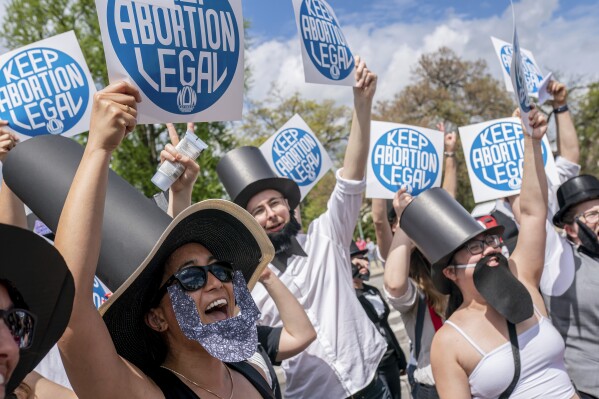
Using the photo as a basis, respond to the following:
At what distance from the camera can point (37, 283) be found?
1.24 m

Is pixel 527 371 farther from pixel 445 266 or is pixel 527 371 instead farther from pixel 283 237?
pixel 283 237

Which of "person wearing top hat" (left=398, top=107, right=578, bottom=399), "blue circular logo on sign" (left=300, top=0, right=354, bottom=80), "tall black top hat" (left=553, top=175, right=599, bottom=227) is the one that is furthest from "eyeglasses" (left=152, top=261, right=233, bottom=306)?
"tall black top hat" (left=553, top=175, right=599, bottom=227)

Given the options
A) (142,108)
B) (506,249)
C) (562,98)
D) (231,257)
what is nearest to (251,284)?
(231,257)

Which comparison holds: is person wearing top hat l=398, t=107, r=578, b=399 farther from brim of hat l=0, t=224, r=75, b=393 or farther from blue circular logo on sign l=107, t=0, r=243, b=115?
brim of hat l=0, t=224, r=75, b=393

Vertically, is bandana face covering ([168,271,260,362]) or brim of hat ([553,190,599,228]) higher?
bandana face covering ([168,271,260,362])

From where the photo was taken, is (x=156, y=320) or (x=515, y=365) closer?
(x=156, y=320)

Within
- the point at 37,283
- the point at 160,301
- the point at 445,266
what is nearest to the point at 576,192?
the point at 445,266

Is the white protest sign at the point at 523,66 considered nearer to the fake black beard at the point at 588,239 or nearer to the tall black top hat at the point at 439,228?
the fake black beard at the point at 588,239

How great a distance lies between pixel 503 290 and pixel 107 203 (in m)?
1.91

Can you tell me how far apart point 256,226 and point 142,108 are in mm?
573

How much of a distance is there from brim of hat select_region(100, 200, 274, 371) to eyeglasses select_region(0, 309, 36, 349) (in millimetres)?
513

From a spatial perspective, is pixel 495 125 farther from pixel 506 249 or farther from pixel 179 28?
pixel 179 28

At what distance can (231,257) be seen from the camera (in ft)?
7.39

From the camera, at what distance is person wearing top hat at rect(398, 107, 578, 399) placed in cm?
283
